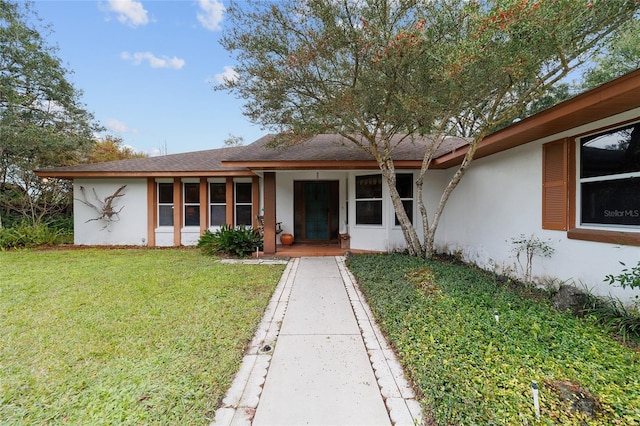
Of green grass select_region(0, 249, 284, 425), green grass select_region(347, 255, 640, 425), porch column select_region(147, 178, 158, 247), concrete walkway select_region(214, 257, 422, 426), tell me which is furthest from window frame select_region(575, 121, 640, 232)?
porch column select_region(147, 178, 158, 247)

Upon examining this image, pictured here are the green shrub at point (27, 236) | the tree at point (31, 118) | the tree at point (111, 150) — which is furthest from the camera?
the tree at point (111, 150)

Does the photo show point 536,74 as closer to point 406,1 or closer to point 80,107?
point 406,1

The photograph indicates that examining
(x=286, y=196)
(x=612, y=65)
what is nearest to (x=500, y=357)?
(x=286, y=196)

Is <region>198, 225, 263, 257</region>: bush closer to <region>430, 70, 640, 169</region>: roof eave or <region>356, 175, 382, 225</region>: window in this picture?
<region>356, 175, 382, 225</region>: window

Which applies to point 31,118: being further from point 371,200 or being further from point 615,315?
point 615,315

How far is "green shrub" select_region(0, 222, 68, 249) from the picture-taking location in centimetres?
843

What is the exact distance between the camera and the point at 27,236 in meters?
8.69

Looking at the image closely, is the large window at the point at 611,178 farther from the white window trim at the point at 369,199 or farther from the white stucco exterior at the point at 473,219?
the white window trim at the point at 369,199

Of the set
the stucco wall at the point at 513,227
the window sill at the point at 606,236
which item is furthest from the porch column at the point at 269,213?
the window sill at the point at 606,236

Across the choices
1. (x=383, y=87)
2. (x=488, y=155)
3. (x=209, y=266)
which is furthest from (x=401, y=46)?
(x=209, y=266)

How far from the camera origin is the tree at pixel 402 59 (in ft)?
11.3

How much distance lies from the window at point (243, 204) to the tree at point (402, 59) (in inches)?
136

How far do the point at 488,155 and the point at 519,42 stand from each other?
2.95 m

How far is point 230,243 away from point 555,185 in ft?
23.7
